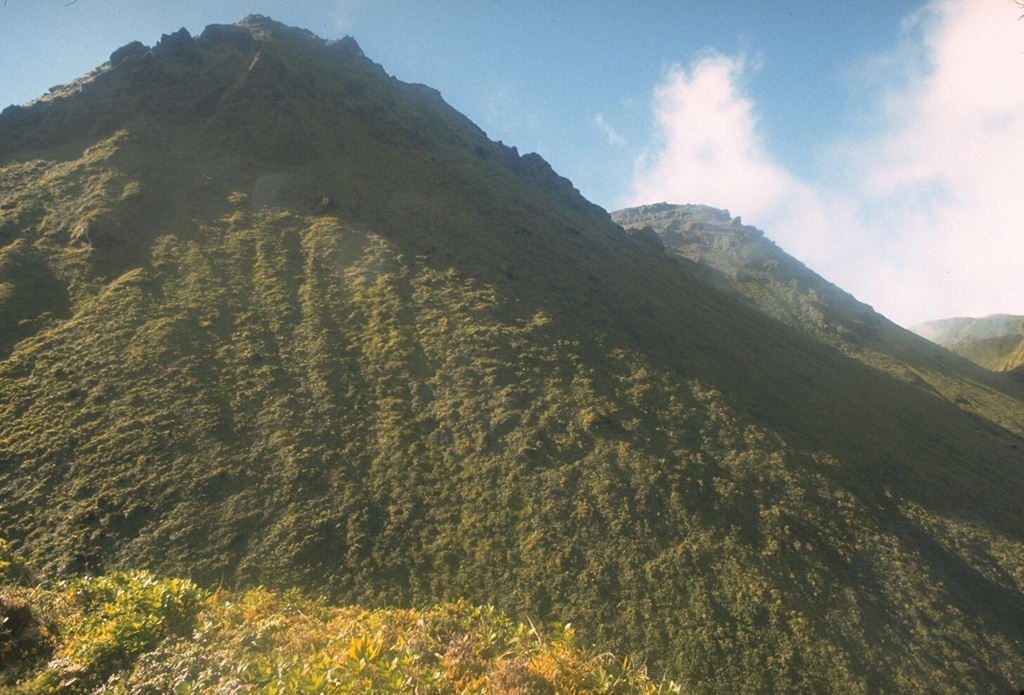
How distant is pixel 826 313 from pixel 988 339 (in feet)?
190

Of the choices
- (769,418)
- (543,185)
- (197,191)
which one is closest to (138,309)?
(197,191)

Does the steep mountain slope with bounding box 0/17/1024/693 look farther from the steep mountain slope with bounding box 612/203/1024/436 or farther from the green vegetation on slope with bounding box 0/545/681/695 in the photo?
the steep mountain slope with bounding box 612/203/1024/436

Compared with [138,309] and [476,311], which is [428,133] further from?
[138,309]

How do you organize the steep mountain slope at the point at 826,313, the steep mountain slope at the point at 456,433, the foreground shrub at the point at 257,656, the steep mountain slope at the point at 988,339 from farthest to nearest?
the steep mountain slope at the point at 988,339 → the steep mountain slope at the point at 826,313 → the steep mountain slope at the point at 456,433 → the foreground shrub at the point at 257,656

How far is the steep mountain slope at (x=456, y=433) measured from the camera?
71.6ft

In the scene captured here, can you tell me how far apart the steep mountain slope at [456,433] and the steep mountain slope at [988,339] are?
6082cm

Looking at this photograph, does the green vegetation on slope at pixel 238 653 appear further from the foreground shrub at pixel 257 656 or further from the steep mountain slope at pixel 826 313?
the steep mountain slope at pixel 826 313

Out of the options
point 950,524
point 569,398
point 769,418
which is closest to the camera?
point 950,524

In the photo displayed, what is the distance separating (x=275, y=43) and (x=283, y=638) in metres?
92.2

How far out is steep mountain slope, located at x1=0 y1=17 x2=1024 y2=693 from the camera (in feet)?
71.6

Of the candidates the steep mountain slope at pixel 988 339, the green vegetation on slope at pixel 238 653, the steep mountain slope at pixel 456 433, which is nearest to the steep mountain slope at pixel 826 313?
the steep mountain slope at pixel 456 433

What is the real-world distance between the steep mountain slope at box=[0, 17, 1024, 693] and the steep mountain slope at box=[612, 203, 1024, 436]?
11.4 meters

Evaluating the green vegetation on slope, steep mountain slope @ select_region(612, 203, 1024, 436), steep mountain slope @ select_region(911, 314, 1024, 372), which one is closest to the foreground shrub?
the green vegetation on slope

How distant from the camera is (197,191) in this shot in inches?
2008
